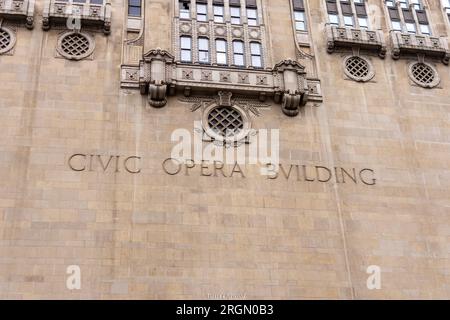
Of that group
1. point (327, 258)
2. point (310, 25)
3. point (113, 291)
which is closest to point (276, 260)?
point (327, 258)

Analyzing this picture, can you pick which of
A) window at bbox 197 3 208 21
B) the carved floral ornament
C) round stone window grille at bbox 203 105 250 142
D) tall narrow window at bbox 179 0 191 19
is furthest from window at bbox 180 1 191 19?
round stone window grille at bbox 203 105 250 142

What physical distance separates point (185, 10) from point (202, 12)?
2.75ft

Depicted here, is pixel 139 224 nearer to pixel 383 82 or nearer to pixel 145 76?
pixel 145 76

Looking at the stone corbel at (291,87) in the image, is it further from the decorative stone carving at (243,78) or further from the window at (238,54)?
the window at (238,54)

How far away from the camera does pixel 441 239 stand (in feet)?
85.7

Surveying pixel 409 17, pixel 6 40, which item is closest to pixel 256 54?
pixel 409 17

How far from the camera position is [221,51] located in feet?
96.5

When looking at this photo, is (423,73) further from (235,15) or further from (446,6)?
(235,15)

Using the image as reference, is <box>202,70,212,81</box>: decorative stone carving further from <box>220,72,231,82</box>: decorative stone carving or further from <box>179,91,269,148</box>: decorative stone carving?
<box>179,91,269,148</box>: decorative stone carving

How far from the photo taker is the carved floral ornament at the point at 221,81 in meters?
27.2

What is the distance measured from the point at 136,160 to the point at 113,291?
5.57 m

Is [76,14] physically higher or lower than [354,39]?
higher

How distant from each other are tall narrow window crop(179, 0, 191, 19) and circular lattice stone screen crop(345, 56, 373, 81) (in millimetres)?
8035

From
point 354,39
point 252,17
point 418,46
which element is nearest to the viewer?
point 354,39
